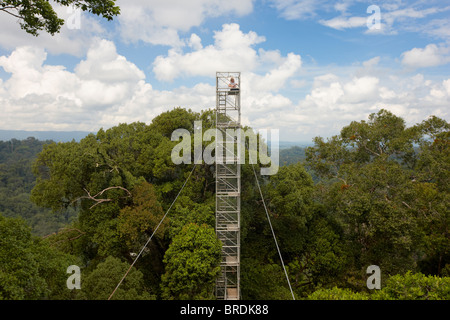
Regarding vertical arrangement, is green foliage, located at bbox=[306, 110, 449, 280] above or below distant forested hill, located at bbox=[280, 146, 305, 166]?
below

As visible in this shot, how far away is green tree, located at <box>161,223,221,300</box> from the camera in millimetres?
9102

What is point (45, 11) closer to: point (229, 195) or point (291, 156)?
point (229, 195)

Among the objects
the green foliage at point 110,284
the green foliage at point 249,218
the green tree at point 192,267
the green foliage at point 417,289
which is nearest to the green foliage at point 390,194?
the green foliage at point 249,218

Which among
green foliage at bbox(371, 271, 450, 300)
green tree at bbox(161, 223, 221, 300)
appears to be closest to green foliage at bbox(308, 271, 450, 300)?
green foliage at bbox(371, 271, 450, 300)

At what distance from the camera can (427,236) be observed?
451 inches

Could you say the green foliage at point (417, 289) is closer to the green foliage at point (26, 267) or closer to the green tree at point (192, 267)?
the green tree at point (192, 267)

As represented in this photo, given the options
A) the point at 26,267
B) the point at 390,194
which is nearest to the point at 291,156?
the point at 390,194

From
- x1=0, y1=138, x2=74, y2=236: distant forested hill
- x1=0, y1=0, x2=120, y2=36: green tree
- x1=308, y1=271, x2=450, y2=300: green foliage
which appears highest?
x1=0, y1=0, x2=120, y2=36: green tree

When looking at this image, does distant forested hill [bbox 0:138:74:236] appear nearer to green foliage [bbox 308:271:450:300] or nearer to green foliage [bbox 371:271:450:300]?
green foliage [bbox 308:271:450:300]

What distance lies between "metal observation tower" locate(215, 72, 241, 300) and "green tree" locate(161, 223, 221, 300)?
1.48 metres

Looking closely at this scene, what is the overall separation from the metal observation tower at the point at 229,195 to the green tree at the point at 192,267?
4.85ft
